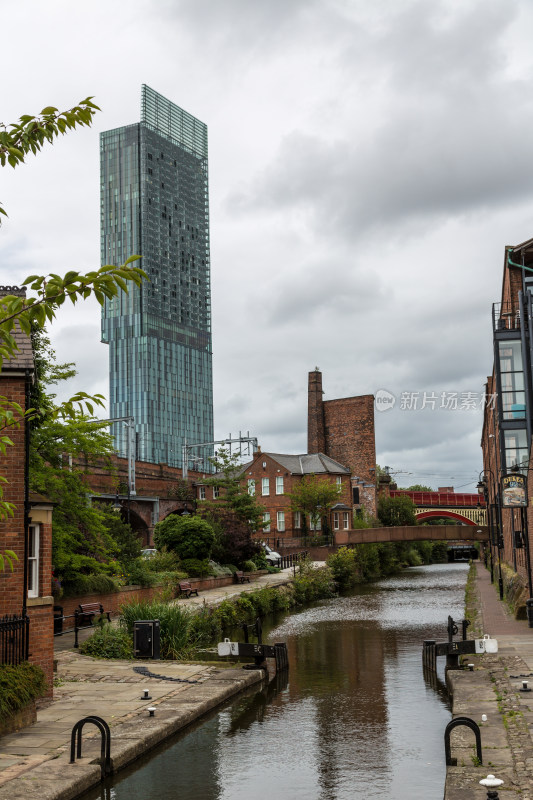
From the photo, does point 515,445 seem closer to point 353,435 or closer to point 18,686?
point 18,686

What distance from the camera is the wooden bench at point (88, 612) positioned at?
24.7 metres

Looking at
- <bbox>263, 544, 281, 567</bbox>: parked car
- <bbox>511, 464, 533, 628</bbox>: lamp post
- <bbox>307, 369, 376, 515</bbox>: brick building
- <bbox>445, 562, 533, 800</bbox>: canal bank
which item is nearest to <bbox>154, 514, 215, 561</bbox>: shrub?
<bbox>263, 544, 281, 567</bbox>: parked car

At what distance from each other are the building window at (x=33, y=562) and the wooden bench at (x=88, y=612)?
33.5 ft

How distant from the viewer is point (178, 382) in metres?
173

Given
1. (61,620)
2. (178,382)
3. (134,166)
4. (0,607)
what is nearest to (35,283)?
(0,607)

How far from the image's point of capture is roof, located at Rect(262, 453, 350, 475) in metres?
68.7

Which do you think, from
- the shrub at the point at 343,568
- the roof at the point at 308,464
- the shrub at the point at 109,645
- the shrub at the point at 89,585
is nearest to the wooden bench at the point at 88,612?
the shrub at the point at 89,585

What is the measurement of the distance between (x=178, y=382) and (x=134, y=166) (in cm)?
5390

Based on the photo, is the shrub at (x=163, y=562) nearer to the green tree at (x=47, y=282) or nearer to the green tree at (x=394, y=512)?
the green tree at (x=47, y=282)

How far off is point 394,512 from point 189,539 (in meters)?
46.5

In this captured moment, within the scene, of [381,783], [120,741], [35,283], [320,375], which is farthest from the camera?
[320,375]

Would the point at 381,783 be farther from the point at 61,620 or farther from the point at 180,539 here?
the point at 180,539

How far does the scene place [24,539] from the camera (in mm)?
14000

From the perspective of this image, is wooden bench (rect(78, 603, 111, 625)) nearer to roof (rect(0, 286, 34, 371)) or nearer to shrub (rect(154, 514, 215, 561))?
shrub (rect(154, 514, 215, 561))
